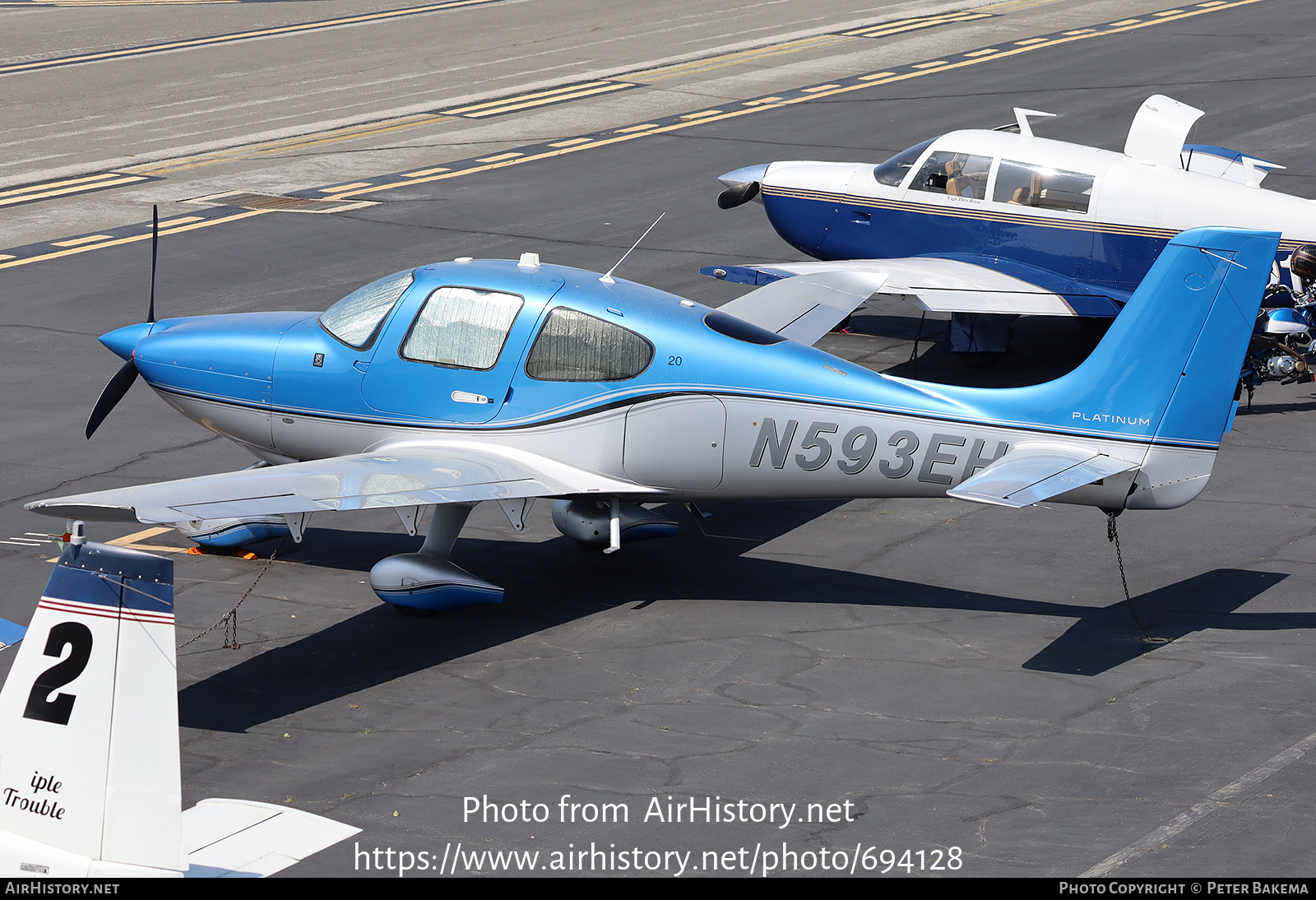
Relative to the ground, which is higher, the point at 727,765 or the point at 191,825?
the point at 191,825

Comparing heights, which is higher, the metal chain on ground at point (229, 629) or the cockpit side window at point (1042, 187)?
the cockpit side window at point (1042, 187)

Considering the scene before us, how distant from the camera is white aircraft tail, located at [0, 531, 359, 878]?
667 cm

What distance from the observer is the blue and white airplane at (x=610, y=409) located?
448 inches

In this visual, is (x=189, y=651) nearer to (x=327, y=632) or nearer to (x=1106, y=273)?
(x=327, y=632)

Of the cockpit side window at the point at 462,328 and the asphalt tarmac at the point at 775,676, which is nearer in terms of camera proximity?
the asphalt tarmac at the point at 775,676

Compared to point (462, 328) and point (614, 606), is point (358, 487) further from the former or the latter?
point (614, 606)

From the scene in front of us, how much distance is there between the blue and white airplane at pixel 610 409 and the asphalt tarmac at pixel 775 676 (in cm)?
83

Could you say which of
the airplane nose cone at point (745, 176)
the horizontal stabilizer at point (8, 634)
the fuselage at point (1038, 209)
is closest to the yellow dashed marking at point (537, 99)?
the airplane nose cone at point (745, 176)

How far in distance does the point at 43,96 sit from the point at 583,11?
1727 cm

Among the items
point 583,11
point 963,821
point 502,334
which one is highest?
point 583,11

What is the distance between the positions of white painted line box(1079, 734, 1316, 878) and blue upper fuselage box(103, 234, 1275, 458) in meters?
2.53

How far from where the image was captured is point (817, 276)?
1688 cm

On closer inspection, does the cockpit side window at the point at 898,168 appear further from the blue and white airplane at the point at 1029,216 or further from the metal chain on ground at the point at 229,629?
the metal chain on ground at the point at 229,629

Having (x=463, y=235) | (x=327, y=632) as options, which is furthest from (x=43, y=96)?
(x=327, y=632)
